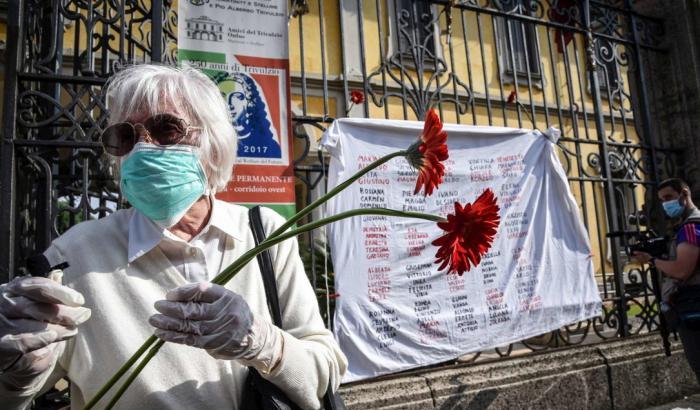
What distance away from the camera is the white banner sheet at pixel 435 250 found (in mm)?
2932

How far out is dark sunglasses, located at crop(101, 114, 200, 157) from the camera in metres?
1.38

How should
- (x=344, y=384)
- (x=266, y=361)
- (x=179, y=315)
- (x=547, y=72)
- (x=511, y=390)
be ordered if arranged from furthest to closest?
(x=547, y=72)
(x=511, y=390)
(x=344, y=384)
(x=266, y=361)
(x=179, y=315)

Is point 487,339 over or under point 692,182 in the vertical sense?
under

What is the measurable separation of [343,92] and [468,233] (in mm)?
2879

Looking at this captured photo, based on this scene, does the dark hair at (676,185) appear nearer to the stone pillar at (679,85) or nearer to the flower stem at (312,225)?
the stone pillar at (679,85)

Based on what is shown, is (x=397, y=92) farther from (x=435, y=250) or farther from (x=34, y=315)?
(x=34, y=315)

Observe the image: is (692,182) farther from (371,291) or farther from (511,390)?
(371,291)

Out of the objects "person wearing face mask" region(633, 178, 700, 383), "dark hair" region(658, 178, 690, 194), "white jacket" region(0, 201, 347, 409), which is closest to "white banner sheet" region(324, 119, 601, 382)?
"person wearing face mask" region(633, 178, 700, 383)

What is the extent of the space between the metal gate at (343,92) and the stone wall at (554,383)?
A: 183mm

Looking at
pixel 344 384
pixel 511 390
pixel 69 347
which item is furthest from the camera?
pixel 511 390

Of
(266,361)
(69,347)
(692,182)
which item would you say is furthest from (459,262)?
(692,182)

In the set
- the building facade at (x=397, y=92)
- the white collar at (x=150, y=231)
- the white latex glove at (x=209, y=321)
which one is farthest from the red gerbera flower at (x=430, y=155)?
the building facade at (x=397, y=92)

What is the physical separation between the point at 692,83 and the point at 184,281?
5.30m

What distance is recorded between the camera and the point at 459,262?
938 mm
